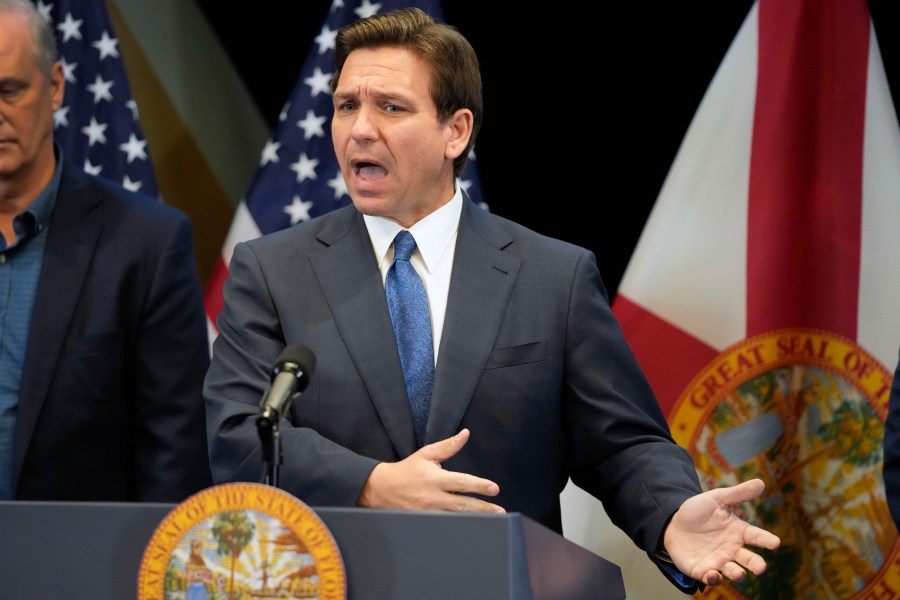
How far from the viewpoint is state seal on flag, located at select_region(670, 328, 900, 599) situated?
2.97 metres

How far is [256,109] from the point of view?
14.4 feet

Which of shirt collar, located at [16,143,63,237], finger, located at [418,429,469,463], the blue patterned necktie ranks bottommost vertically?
finger, located at [418,429,469,463]

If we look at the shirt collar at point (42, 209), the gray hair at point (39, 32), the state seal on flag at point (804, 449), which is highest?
the gray hair at point (39, 32)

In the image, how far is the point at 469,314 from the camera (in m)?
2.33

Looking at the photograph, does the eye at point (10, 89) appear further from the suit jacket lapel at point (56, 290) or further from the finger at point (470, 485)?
the finger at point (470, 485)

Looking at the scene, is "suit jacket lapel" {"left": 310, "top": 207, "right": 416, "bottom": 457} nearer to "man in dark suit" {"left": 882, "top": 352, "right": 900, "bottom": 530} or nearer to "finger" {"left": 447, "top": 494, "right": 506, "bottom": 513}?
"finger" {"left": 447, "top": 494, "right": 506, "bottom": 513}

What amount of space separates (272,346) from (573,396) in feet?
1.84

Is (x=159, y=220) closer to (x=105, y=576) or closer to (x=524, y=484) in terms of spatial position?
(x=524, y=484)

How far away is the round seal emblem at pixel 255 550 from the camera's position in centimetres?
152

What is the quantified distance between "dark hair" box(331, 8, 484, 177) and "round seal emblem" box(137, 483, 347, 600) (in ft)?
3.74

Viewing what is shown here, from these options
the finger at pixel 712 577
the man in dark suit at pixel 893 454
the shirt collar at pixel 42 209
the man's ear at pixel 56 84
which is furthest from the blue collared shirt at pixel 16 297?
the man in dark suit at pixel 893 454

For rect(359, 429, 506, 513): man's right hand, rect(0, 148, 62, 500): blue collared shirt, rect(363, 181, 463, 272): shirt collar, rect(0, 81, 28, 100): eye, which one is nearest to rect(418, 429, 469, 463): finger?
rect(359, 429, 506, 513): man's right hand

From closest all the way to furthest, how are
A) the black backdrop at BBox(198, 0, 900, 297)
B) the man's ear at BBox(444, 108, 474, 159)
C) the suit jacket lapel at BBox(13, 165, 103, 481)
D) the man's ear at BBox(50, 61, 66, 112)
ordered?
the man's ear at BBox(444, 108, 474, 159)
the suit jacket lapel at BBox(13, 165, 103, 481)
the man's ear at BBox(50, 61, 66, 112)
the black backdrop at BBox(198, 0, 900, 297)

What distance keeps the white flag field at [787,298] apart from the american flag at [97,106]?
155 centimetres
